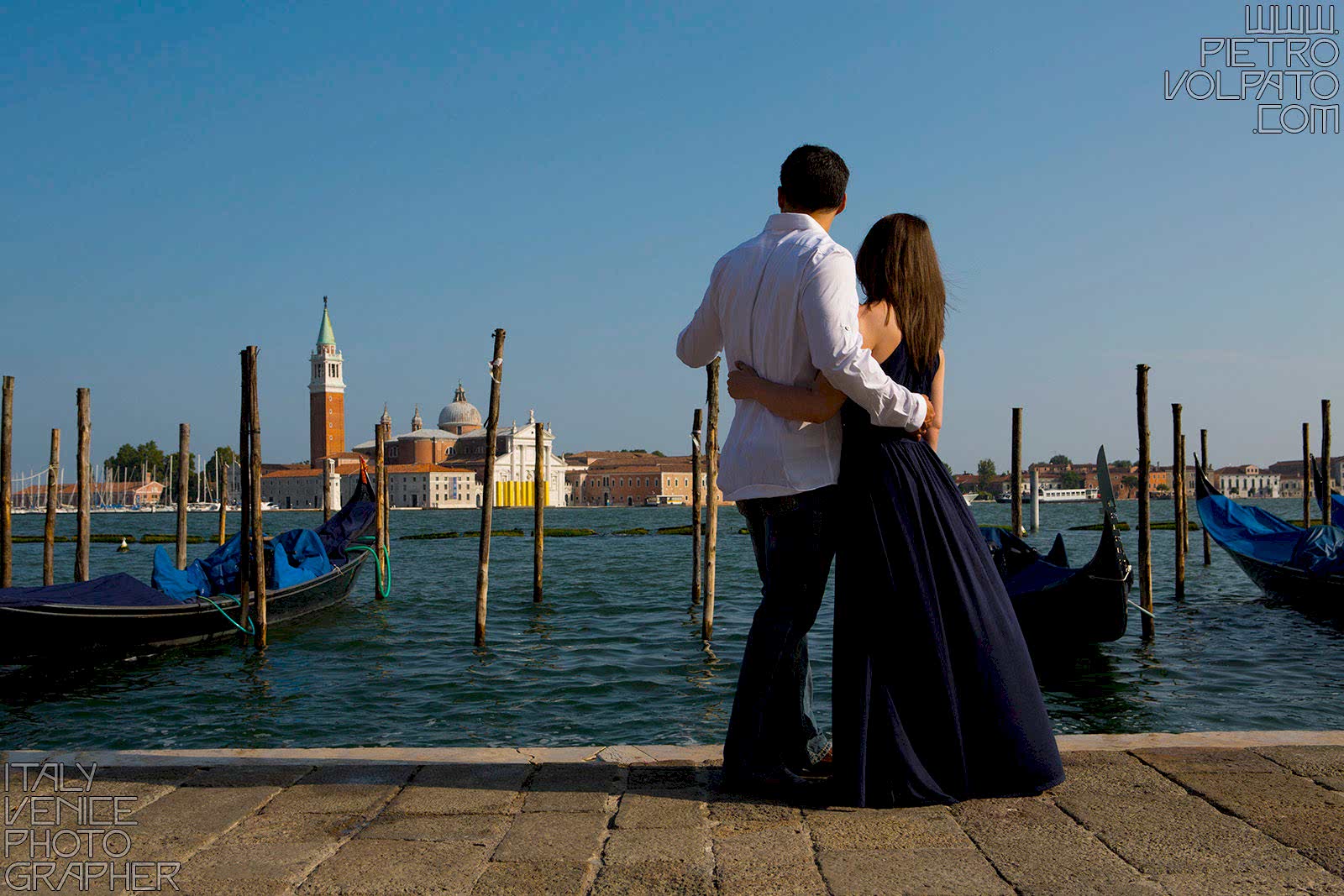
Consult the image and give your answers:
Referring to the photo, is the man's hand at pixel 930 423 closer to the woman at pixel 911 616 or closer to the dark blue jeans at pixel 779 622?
the woman at pixel 911 616

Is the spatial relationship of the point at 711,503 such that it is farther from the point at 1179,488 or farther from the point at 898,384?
the point at 898,384

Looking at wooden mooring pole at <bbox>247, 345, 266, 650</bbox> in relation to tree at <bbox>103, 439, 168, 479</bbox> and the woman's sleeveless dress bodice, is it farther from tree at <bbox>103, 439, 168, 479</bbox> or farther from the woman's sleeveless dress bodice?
tree at <bbox>103, 439, 168, 479</bbox>

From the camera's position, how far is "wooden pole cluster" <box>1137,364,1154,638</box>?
8.43 m

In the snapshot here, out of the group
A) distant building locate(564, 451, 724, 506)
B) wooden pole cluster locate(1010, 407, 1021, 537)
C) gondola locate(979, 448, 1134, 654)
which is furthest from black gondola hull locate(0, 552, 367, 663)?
distant building locate(564, 451, 724, 506)

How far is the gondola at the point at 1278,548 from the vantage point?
9445mm

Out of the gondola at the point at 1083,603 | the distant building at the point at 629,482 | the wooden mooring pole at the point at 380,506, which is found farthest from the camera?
the distant building at the point at 629,482

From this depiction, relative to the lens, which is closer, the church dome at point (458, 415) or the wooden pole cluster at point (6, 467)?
the wooden pole cluster at point (6, 467)

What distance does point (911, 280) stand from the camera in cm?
206

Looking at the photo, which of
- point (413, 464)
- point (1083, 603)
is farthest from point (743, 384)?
point (413, 464)

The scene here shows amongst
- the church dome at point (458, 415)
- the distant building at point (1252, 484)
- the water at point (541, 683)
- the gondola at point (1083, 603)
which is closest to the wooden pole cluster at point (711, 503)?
the water at point (541, 683)

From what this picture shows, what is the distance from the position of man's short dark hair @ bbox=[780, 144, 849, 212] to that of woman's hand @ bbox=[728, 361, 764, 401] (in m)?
0.32

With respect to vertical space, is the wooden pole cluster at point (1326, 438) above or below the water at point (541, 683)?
above

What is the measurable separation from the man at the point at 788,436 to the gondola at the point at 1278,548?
29.2 ft

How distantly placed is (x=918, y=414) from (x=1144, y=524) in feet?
23.8
